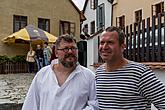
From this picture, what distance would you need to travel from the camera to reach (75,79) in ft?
9.86

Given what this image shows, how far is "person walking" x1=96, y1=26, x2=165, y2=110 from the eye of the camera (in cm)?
253

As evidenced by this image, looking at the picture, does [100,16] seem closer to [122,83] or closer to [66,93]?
[66,93]

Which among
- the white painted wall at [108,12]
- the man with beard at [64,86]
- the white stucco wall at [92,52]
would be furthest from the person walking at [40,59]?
the man with beard at [64,86]

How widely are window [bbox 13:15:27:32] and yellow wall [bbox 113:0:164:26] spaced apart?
682 cm

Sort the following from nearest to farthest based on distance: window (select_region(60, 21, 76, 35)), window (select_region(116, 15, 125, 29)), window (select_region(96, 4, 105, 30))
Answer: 1. window (select_region(116, 15, 125, 29))
2. window (select_region(96, 4, 105, 30))
3. window (select_region(60, 21, 76, 35))

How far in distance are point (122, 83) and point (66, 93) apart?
1.76ft

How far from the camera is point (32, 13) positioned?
27.1m

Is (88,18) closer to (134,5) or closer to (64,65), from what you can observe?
(134,5)

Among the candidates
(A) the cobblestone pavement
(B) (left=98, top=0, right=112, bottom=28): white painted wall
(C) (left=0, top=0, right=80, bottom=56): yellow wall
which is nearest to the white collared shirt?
(A) the cobblestone pavement

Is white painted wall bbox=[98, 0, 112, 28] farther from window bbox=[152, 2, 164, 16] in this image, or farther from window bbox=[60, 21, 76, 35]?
window bbox=[152, 2, 164, 16]

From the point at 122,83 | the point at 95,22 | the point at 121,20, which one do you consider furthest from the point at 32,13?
the point at 122,83

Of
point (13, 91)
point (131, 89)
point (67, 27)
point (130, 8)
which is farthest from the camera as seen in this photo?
point (67, 27)

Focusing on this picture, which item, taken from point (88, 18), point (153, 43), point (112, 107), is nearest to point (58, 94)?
point (112, 107)

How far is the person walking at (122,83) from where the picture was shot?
2.53 meters
